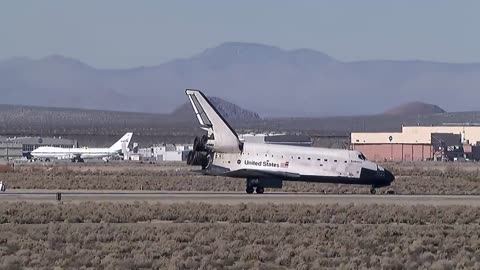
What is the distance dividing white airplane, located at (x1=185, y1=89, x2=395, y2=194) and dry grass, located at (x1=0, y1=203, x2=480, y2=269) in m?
11.4

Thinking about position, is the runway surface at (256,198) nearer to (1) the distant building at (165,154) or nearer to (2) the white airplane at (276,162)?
(2) the white airplane at (276,162)

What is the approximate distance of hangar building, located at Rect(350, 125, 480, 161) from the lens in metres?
141

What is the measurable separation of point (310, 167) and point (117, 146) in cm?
10512

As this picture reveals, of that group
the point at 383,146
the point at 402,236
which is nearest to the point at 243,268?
the point at 402,236

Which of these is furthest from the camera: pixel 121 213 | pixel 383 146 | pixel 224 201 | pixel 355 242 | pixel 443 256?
pixel 383 146

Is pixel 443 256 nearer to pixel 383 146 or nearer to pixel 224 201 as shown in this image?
pixel 224 201

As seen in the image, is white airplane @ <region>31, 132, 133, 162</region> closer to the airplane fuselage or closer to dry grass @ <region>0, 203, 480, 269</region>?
the airplane fuselage

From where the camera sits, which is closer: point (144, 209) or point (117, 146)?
point (144, 209)

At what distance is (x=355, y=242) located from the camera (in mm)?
29469

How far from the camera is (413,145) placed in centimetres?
14500

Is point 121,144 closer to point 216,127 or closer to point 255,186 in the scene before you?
point 216,127

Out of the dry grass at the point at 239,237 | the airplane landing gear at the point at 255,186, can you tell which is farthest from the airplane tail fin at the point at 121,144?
the dry grass at the point at 239,237

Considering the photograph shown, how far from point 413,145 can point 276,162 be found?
314ft

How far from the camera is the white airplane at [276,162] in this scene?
2016 inches
